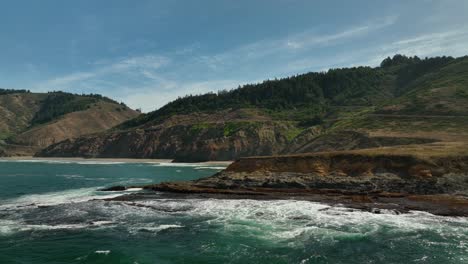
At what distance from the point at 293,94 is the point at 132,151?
74.9 meters

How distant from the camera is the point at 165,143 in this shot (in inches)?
6117

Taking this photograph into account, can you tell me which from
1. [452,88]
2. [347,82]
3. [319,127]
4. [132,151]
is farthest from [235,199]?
[347,82]

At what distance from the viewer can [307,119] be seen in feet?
458

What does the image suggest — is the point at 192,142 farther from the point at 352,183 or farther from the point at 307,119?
the point at 352,183

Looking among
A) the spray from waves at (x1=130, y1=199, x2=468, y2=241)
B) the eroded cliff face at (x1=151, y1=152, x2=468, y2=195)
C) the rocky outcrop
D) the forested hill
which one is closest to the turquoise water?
the spray from waves at (x1=130, y1=199, x2=468, y2=241)

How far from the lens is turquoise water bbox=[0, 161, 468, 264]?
2277cm

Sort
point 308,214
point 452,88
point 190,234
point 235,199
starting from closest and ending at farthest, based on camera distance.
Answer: point 190,234 < point 308,214 < point 235,199 < point 452,88

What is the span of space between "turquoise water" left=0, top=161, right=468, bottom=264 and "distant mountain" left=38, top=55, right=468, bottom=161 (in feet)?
162

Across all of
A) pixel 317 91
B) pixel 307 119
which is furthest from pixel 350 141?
pixel 317 91

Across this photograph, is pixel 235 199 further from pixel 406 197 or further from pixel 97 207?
pixel 406 197

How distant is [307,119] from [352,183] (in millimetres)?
95812

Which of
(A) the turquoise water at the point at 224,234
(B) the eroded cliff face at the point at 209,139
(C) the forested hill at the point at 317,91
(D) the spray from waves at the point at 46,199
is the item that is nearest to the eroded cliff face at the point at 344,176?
(A) the turquoise water at the point at 224,234

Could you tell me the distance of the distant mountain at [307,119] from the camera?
9238 cm

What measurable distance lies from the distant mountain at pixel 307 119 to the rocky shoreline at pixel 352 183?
31.5m
